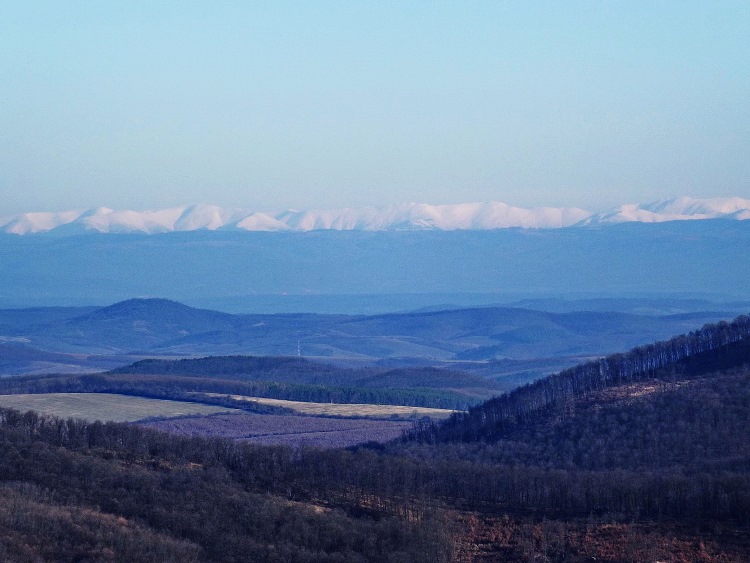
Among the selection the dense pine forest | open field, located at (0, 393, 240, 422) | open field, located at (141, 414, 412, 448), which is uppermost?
the dense pine forest

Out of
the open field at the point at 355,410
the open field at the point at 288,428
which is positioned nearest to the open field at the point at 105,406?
the open field at the point at 288,428

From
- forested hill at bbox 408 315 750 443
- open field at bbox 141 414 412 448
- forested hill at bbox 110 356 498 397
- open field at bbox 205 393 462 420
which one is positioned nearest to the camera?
forested hill at bbox 408 315 750 443

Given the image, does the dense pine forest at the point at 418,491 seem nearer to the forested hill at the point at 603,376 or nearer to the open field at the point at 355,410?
the forested hill at the point at 603,376

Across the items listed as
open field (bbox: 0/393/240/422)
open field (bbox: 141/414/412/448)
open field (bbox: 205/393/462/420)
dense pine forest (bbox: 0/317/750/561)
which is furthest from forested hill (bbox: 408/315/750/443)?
open field (bbox: 0/393/240/422)

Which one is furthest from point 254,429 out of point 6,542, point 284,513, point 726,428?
point 6,542

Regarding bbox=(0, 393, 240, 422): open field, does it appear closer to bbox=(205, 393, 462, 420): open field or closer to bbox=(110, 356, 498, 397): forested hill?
bbox=(205, 393, 462, 420): open field

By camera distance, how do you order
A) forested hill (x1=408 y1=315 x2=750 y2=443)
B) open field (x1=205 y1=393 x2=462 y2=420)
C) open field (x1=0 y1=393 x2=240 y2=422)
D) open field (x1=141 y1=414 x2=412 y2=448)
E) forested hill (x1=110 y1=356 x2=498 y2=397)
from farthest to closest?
forested hill (x1=110 y1=356 x2=498 y2=397)
open field (x1=205 y1=393 x2=462 y2=420)
open field (x1=0 y1=393 x2=240 y2=422)
open field (x1=141 y1=414 x2=412 y2=448)
forested hill (x1=408 y1=315 x2=750 y2=443)
